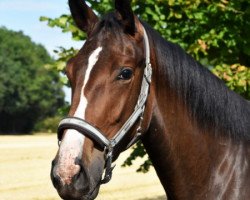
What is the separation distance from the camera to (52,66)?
9008 mm

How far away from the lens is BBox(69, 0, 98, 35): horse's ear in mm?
3706

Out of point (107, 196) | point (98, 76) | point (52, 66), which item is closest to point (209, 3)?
point (52, 66)

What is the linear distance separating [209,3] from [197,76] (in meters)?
5.30

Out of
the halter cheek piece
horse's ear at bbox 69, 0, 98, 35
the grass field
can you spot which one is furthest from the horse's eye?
the grass field

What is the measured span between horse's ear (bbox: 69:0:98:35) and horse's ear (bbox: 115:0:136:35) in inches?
11.9

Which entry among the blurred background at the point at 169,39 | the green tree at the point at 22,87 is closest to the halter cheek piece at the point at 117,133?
the blurred background at the point at 169,39

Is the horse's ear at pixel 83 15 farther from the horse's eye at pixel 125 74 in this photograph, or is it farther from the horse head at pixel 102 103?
the horse's eye at pixel 125 74

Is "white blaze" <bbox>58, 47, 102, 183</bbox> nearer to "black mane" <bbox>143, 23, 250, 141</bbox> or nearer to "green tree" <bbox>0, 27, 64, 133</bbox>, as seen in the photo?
"black mane" <bbox>143, 23, 250, 141</bbox>

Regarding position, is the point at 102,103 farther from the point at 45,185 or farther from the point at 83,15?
the point at 45,185

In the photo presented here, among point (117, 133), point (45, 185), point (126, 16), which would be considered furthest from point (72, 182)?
point (45, 185)

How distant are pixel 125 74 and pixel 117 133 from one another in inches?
15.4

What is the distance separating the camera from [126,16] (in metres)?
3.44

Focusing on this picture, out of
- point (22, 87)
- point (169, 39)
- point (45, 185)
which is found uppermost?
point (169, 39)

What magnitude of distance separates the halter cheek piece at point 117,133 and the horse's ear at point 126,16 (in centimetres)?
12
